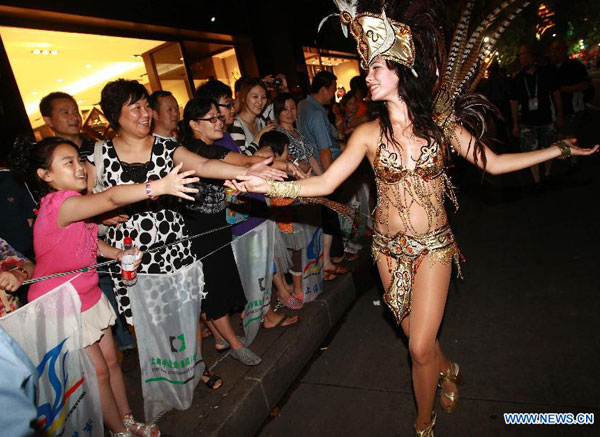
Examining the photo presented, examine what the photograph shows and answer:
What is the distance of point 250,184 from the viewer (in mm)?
2436

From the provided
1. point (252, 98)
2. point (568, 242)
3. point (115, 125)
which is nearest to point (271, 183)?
point (115, 125)

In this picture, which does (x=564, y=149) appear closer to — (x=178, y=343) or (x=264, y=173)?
(x=264, y=173)

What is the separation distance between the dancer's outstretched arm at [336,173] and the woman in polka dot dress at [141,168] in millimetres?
126

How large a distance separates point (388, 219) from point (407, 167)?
35 cm

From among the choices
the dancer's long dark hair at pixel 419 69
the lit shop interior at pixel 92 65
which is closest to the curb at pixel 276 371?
the dancer's long dark hair at pixel 419 69

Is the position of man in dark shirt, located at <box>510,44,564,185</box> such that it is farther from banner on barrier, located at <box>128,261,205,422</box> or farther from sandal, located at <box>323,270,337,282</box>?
banner on barrier, located at <box>128,261,205,422</box>

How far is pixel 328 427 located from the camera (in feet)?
9.15

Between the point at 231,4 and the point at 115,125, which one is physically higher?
the point at 231,4

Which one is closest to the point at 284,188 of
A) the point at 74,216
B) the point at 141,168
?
the point at 141,168

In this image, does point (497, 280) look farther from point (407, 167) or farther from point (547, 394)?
point (407, 167)

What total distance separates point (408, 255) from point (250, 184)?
42.7 inches

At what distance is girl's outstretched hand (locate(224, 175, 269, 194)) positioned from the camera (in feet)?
7.93

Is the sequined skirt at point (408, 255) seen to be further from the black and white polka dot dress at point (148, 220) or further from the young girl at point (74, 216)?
the black and white polka dot dress at point (148, 220)

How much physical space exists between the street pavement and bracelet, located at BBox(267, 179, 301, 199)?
5.70ft
